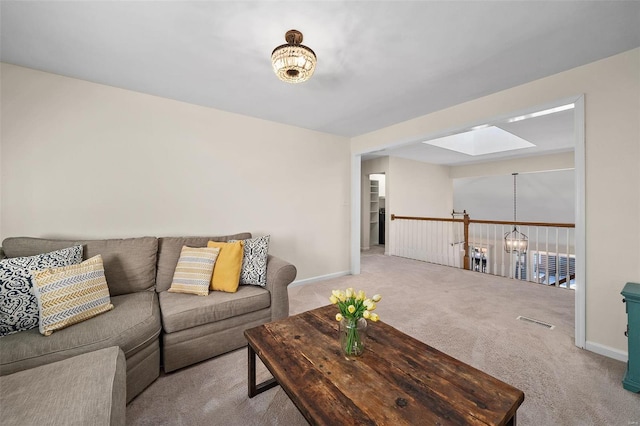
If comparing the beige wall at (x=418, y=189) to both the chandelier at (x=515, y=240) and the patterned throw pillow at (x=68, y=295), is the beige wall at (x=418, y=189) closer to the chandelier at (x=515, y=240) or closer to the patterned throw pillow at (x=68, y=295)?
the chandelier at (x=515, y=240)

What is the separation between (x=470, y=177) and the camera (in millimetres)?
6980

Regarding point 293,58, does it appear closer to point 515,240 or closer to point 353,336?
point 353,336

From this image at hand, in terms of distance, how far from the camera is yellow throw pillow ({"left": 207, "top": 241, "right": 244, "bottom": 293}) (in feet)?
7.16

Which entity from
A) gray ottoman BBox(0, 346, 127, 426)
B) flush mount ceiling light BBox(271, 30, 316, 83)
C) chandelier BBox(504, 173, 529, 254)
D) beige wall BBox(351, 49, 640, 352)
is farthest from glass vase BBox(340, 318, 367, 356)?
chandelier BBox(504, 173, 529, 254)

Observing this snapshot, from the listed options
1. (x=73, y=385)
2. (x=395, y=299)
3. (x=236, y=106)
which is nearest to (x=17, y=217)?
(x=73, y=385)

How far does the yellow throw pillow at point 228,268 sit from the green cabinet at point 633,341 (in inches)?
113

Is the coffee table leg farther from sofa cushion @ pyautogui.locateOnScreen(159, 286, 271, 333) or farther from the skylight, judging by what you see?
the skylight

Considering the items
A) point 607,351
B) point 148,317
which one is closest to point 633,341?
point 607,351

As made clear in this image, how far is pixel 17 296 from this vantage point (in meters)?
1.49

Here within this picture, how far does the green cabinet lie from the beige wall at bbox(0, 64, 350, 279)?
304cm

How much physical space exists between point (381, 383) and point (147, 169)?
2.85m

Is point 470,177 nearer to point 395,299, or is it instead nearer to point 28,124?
point 395,299

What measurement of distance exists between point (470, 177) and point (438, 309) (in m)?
5.51

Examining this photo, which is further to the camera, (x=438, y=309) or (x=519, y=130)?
(x=519, y=130)
